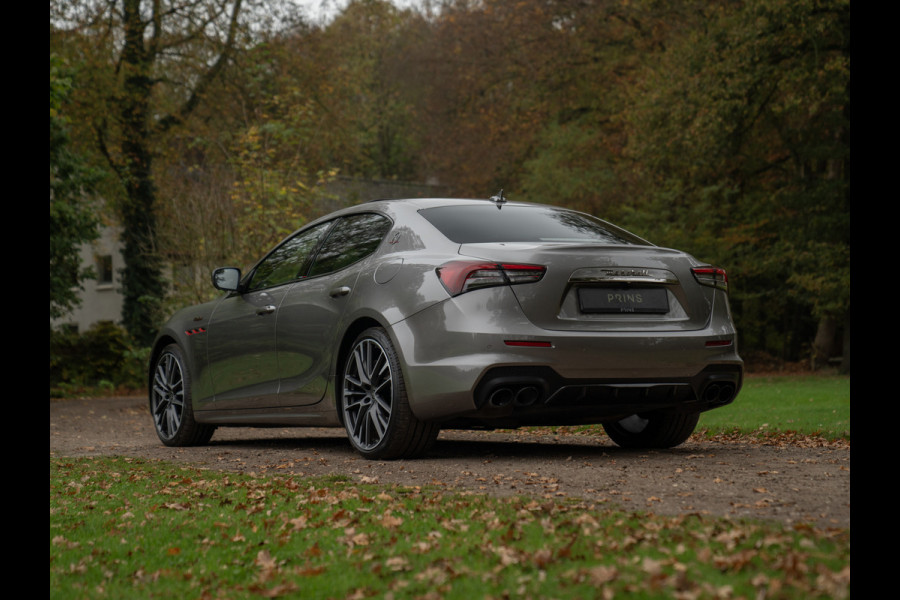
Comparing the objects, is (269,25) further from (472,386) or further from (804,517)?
(804,517)

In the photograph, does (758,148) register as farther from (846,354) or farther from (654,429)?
(654,429)

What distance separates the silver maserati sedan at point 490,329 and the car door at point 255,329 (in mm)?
57

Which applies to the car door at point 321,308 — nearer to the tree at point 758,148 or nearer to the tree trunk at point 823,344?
the tree at point 758,148

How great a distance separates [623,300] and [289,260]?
3.02 meters

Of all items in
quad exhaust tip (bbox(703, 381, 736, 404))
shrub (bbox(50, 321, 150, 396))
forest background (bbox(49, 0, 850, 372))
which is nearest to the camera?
quad exhaust tip (bbox(703, 381, 736, 404))

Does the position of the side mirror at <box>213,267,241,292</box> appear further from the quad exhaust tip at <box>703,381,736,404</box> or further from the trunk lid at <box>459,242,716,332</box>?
the quad exhaust tip at <box>703,381,736,404</box>

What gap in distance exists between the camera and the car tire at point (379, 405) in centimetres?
698

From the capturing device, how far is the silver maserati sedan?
657 cm

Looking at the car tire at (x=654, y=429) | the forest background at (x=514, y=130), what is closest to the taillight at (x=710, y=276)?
the car tire at (x=654, y=429)

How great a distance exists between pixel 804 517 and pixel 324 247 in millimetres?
4546

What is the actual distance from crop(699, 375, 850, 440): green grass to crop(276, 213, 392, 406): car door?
4398 millimetres

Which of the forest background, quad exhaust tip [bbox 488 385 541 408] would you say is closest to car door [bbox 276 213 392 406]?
quad exhaust tip [bbox 488 385 541 408]

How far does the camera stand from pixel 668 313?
6.90 m

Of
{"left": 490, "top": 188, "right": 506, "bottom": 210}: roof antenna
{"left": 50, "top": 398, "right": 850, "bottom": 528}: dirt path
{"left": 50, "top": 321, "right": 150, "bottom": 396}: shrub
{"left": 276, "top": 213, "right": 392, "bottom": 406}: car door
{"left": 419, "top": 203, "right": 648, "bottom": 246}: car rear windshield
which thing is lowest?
{"left": 50, "top": 321, "right": 150, "bottom": 396}: shrub
